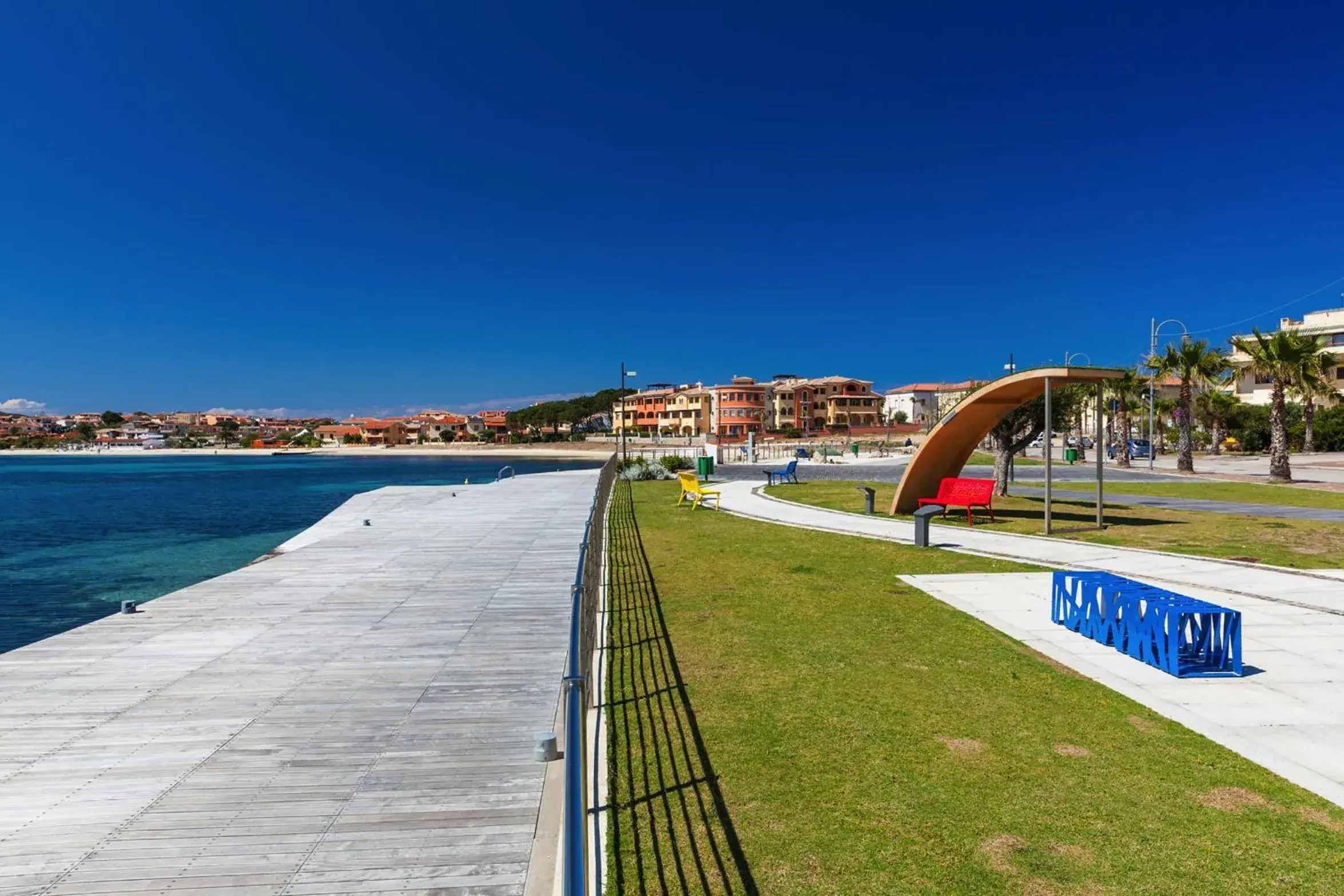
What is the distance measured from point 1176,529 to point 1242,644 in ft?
31.8

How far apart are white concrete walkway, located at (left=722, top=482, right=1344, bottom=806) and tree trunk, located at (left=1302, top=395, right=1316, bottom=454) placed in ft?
144

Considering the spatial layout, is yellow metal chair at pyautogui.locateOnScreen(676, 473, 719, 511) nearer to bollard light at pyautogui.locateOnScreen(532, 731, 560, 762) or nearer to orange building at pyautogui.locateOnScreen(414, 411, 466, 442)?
bollard light at pyautogui.locateOnScreen(532, 731, 560, 762)

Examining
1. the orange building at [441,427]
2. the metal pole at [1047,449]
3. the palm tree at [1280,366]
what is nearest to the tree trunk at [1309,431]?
the palm tree at [1280,366]

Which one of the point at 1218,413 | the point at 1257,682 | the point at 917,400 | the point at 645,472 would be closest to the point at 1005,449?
the point at 645,472

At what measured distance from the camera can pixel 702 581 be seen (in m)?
11.1

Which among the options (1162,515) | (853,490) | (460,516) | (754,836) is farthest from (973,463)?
(754,836)

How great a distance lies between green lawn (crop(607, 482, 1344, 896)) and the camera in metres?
3.75

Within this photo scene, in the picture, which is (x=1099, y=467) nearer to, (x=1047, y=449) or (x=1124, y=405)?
(x=1047, y=449)

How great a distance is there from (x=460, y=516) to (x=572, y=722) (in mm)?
17178

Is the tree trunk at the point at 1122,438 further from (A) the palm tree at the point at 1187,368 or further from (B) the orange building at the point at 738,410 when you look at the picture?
(B) the orange building at the point at 738,410

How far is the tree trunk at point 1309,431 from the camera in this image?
4442 cm

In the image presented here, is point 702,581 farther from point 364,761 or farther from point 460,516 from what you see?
point 460,516

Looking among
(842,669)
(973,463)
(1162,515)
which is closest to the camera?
(842,669)

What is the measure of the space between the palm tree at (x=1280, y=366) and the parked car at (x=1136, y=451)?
52.4 ft
